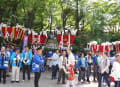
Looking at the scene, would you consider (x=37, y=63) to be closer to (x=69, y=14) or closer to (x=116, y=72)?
(x=116, y=72)

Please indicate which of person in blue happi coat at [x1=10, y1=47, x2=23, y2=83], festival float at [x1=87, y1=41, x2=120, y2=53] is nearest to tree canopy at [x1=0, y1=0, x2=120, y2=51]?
festival float at [x1=87, y1=41, x2=120, y2=53]

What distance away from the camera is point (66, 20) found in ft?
75.7

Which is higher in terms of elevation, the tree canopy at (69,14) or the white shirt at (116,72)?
the tree canopy at (69,14)

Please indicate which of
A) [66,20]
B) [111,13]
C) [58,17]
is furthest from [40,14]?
[111,13]

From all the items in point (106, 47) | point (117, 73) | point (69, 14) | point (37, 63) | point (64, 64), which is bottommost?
point (106, 47)

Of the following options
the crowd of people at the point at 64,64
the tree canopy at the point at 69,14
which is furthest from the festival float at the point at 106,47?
the crowd of people at the point at 64,64

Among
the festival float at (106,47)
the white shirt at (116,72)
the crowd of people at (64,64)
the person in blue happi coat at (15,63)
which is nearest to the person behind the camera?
the white shirt at (116,72)

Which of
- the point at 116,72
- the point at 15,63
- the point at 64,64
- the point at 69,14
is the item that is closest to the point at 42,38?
the point at 15,63

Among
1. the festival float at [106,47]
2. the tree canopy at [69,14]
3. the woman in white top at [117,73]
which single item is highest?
the tree canopy at [69,14]

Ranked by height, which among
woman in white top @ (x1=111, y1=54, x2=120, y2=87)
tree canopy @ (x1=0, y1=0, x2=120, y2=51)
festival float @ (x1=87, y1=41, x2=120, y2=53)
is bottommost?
festival float @ (x1=87, y1=41, x2=120, y2=53)

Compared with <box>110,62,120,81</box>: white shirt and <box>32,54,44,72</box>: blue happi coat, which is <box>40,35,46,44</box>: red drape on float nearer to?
<box>32,54,44,72</box>: blue happi coat

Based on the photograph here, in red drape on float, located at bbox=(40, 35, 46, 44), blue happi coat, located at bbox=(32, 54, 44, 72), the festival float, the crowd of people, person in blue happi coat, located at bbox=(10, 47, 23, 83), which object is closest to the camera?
the crowd of people

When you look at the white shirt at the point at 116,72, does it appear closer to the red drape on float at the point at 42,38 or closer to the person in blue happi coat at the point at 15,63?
the person in blue happi coat at the point at 15,63

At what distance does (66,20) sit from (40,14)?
212 inches
